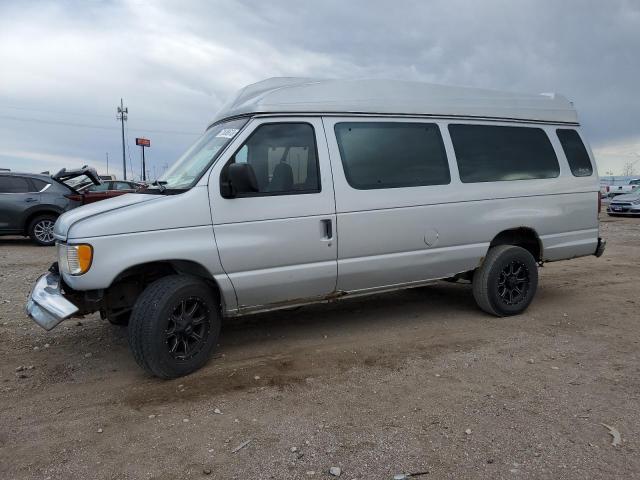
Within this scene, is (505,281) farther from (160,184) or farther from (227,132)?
(160,184)

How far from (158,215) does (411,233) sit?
2326 millimetres

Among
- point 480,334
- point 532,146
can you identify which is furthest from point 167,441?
point 532,146

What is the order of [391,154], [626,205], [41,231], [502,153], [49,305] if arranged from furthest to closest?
[626,205]
[41,231]
[502,153]
[391,154]
[49,305]

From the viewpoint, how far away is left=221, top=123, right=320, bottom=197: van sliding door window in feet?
13.9

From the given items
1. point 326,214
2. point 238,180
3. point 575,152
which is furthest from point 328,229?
point 575,152

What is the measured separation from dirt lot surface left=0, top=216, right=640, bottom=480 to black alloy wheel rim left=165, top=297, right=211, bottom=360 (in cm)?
22

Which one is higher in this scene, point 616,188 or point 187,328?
point 616,188

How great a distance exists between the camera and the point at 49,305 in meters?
3.88

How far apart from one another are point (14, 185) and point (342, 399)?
427 inches

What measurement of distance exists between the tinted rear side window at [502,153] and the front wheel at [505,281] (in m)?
0.82

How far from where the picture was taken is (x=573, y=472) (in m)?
2.73

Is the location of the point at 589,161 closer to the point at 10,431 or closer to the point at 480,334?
the point at 480,334

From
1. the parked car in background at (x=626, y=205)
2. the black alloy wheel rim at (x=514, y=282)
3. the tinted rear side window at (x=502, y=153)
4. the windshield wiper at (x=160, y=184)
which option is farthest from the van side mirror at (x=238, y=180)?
the parked car in background at (x=626, y=205)

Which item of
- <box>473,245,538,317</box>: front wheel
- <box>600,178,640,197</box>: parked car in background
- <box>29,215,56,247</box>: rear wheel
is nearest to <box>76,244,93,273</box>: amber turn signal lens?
<box>473,245,538,317</box>: front wheel
